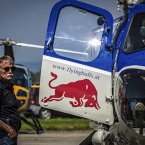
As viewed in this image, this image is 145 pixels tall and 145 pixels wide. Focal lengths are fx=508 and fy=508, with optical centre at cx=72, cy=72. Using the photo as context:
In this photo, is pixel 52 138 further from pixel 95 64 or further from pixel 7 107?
pixel 7 107

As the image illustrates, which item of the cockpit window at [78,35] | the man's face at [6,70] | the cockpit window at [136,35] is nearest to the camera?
the man's face at [6,70]

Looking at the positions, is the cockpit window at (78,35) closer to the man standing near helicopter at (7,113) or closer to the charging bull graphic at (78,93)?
the charging bull graphic at (78,93)

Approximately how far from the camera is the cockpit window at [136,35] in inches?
275

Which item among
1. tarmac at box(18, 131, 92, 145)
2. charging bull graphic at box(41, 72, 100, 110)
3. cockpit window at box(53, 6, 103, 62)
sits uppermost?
cockpit window at box(53, 6, 103, 62)

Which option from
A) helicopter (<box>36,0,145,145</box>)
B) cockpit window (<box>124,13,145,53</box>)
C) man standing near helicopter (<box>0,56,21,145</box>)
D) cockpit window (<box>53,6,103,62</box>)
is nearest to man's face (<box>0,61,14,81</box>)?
man standing near helicopter (<box>0,56,21,145</box>)

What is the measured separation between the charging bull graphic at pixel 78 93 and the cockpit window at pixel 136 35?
31.4 inches

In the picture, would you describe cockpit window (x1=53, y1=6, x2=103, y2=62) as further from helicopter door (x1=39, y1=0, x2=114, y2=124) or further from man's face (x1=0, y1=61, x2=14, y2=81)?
man's face (x1=0, y1=61, x2=14, y2=81)

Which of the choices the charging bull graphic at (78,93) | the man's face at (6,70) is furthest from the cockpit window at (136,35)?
the man's face at (6,70)

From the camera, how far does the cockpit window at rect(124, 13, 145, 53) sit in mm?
6986

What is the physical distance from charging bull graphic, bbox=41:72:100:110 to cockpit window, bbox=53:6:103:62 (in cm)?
40

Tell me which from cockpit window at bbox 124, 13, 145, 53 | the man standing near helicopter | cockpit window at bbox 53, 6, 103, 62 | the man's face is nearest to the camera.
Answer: the man standing near helicopter

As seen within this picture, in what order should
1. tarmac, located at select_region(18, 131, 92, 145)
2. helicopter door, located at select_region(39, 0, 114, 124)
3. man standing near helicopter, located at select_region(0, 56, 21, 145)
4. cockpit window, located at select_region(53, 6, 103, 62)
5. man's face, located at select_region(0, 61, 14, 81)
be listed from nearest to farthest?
man standing near helicopter, located at select_region(0, 56, 21, 145) < man's face, located at select_region(0, 61, 14, 81) < helicopter door, located at select_region(39, 0, 114, 124) < cockpit window, located at select_region(53, 6, 103, 62) < tarmac, located at select_region(18, 131, 92, 145)

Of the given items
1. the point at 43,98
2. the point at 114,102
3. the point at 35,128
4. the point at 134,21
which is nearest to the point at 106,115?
the point at 114,102

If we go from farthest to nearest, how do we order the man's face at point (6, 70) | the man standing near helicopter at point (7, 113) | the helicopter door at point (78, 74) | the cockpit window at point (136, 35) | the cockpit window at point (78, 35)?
the cockpit window at point (78, 35), the helicopter door at point (78, 74), the cockpit window at point (136, 35), the man's face at point (6, 70), the man standing near helicopter at point (7, 113)
